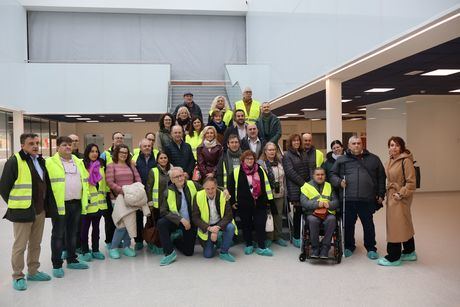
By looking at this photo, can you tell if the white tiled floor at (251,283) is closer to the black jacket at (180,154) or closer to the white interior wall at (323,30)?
the black jacket at (180,154)

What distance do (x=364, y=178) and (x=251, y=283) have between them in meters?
2.16

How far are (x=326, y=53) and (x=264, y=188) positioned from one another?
12.0 feet

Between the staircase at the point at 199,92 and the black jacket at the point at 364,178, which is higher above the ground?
the staircase at the point at 199,92

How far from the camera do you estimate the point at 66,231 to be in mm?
5145

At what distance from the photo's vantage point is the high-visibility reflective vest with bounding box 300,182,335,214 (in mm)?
5668

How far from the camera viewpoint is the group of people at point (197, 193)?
4.79 metres

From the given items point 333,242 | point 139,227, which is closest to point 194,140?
point 139,227

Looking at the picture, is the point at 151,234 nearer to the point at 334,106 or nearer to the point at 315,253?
the point at 315,253

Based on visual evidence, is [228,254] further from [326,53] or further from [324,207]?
[326,53]

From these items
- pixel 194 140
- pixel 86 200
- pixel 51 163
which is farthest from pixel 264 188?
pixel 51 163

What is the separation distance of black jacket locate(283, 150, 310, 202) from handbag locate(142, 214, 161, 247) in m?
2.08

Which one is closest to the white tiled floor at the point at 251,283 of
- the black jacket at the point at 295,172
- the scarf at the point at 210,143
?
the black jacket at the point at 295,172

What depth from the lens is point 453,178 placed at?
12492mm

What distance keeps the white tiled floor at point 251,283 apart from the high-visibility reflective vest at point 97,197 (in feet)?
2.46
